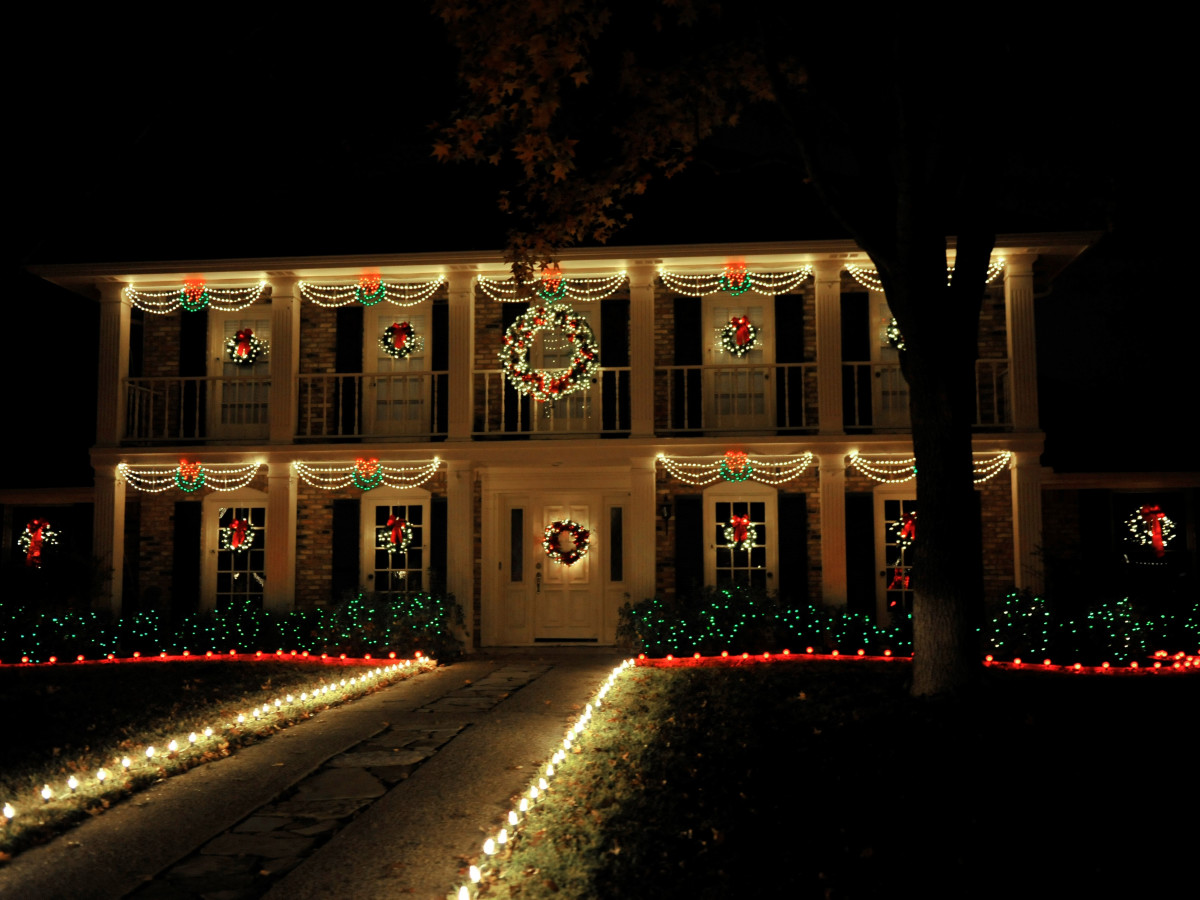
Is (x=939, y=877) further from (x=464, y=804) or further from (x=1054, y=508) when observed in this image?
(x=1054, y=508)

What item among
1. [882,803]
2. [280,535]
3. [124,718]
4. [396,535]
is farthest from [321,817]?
[396,535]

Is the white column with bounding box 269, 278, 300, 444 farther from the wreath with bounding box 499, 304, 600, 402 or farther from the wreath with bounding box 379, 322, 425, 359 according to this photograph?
the wreath with bounding box 499, 304, 600, 402

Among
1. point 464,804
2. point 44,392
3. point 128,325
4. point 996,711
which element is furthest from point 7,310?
point 996,711

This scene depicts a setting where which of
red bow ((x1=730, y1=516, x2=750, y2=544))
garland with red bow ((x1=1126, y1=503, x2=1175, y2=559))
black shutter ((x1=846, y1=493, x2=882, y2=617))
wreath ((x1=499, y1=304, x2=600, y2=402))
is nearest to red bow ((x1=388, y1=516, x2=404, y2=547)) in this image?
wreath ((x1=499, y1=304, x2=600, y2=402))

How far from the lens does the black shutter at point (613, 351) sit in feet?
47.3

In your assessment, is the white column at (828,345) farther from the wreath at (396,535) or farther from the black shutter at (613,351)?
the wreath at (396,535)

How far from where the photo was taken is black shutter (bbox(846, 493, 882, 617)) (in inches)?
553

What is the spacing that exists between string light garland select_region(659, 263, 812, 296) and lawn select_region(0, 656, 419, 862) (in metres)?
5.91

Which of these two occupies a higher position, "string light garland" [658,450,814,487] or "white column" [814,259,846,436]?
"white column" [814,259,846,436]

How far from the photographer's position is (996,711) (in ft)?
22.7

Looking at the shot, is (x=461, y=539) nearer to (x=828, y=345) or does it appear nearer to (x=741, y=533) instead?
(x=741, y=533)

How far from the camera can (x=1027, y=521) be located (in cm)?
1281

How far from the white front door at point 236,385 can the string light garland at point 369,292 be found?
110 centimetres

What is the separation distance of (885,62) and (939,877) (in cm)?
622
